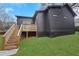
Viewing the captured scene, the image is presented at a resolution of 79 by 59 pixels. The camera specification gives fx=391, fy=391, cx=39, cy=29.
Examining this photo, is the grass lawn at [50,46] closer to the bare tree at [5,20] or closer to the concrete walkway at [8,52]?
the concrete walkway at [8,52]

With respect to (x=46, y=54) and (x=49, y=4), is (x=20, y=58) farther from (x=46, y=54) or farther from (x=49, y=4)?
(x=49, y=4)

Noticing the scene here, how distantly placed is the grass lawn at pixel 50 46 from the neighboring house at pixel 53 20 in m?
0.06

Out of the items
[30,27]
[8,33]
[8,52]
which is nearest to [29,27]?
[30,27]

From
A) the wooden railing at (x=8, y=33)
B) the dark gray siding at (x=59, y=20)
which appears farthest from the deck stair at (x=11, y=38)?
the dark gray siding at (x=59, y=20)

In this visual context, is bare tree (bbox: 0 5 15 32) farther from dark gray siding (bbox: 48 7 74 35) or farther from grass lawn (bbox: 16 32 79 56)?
dark gray siding (bbox: 48 7 74 35)

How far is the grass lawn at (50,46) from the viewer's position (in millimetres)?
3764

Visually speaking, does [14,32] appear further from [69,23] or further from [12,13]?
[69,23]

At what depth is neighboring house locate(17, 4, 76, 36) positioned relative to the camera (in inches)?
150

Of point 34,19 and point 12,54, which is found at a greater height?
point 34,19

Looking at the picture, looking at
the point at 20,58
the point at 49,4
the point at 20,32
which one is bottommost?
the point at 20,58

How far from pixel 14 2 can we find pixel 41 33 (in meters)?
0.40

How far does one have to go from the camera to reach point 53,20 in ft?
12.6

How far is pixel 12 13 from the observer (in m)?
3.81

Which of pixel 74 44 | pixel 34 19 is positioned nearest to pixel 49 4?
pixel 34 19
